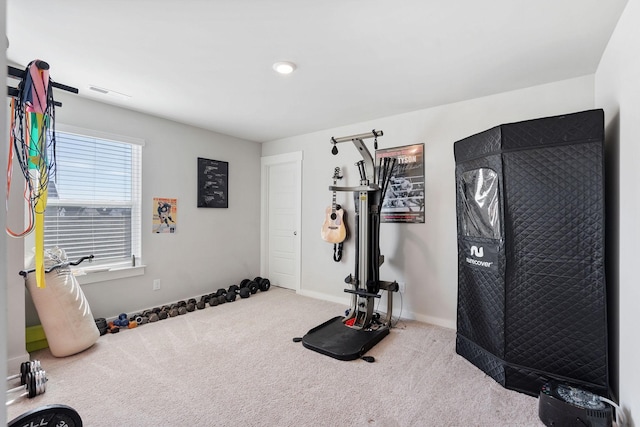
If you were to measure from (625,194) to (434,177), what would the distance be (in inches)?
65.4

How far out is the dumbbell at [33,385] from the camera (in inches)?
76.7

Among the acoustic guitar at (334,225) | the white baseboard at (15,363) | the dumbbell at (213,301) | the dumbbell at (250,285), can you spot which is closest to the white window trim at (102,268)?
the white baseboard at (15,363)

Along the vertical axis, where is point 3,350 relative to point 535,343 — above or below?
above

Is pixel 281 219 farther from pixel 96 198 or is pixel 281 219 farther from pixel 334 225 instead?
pixel 96 198

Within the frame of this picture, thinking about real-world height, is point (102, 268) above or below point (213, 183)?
below

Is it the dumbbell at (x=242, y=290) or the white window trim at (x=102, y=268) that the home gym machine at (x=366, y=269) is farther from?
the white window trim at (x=102, y=268)

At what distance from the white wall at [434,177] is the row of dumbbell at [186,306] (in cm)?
114

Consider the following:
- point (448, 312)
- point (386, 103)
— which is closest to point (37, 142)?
point (386, 103)

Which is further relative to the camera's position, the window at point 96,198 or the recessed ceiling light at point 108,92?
the window at point 96,198

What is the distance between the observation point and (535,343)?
201 cm

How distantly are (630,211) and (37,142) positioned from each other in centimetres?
310

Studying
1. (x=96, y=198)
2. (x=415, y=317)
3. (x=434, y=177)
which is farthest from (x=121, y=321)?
(x=434, y=177)

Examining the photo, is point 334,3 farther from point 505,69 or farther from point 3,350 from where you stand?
point 3,350

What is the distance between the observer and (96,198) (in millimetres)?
3156
